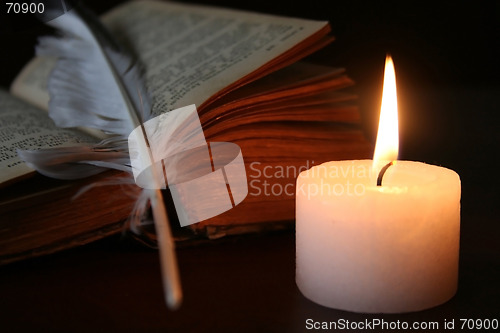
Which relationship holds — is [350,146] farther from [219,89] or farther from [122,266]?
[122,266]

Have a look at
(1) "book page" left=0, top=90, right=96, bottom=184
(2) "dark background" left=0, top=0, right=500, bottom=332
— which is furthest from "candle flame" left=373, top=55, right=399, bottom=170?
(1) "book page" left=0, top=90, right=96, bottom=184

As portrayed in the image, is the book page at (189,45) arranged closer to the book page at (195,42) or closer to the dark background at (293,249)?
the book page at (195,42)

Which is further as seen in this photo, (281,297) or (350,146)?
(350,146)

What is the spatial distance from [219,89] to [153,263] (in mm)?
229

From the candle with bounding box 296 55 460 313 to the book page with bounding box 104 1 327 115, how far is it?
25 centimetres

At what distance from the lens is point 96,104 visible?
3.15 feet

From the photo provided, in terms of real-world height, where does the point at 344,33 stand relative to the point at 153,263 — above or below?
above

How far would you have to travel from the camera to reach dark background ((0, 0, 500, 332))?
25.2 inches

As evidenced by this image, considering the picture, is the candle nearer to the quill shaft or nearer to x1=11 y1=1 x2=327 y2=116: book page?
the quill shaft

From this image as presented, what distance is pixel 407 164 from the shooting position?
2.32 ft

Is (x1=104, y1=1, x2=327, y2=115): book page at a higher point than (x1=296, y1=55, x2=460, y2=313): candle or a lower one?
higher

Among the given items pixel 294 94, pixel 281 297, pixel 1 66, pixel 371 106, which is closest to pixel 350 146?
pixel 294 94

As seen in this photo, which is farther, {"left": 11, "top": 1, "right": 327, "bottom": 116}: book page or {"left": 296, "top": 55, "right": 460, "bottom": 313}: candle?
{"left": 11, "top": 1, "right": 327, "bottom": 116}: book page

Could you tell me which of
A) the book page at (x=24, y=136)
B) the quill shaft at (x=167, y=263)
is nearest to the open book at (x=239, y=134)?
the book page at (x=24, y=136)
